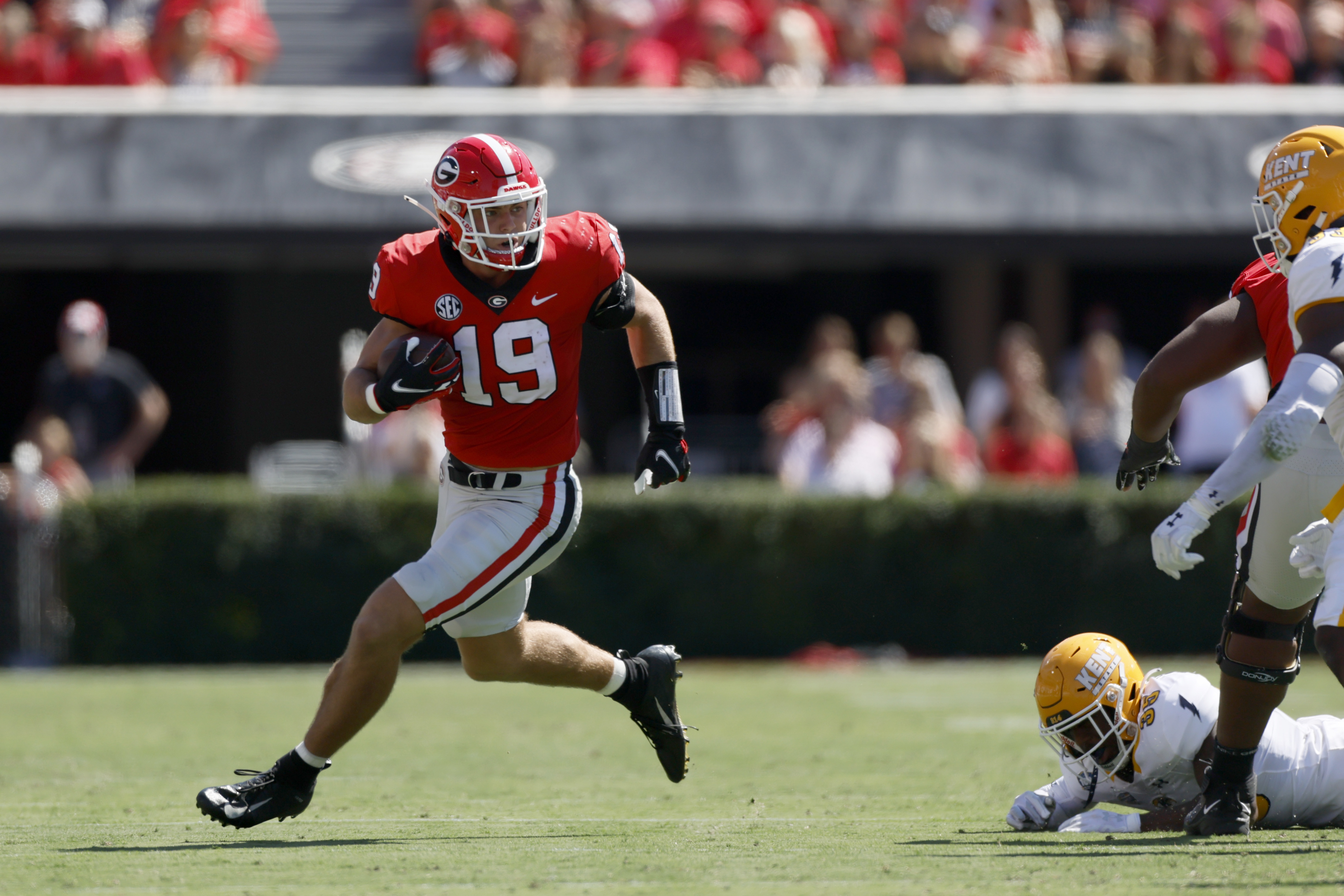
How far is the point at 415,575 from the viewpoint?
4801mm

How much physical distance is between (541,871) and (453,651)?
21.0 ft

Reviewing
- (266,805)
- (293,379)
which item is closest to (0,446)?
(293,379)

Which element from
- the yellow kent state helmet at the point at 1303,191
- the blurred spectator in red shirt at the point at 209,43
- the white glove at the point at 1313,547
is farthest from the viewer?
the blurred spectator in red shirt at the point at 209,43

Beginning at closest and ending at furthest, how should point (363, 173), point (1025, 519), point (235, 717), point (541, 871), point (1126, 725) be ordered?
point (541, 871) < point (1126, 725) < point (235, 717) < point (1025, 519) < point (363, 173)

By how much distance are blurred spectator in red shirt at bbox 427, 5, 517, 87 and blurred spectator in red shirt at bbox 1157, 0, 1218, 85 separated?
4871mm

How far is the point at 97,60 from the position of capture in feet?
42.0

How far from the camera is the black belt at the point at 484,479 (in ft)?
16.7

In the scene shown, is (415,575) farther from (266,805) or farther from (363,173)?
(363,173)

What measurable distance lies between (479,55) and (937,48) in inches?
132

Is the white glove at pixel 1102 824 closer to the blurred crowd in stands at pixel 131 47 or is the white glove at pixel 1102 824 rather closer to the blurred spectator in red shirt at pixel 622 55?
the blurred spectator in red shirt at pixel 622 55

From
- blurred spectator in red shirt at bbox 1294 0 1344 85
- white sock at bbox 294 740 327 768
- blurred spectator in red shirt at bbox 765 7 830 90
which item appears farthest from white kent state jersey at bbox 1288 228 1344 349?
blurred spectator in red shirt at bbox 1294 0 1344 85

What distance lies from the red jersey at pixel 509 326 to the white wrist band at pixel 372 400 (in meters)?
0.32

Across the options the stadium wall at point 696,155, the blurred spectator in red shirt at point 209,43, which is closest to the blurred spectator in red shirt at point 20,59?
the stadium wall at point 696,155

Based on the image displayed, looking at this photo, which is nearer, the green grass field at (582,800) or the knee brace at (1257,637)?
the green grass field at (582,800)
